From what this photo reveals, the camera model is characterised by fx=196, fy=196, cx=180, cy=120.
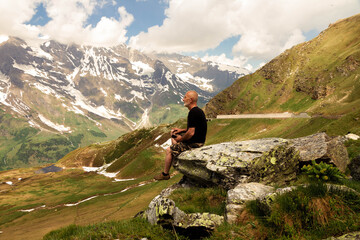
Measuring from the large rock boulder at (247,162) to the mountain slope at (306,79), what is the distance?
349ft

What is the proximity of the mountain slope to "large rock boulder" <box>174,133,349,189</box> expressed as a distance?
106456 mm

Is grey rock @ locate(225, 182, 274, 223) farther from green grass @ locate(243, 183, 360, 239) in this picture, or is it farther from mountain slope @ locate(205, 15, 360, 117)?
mountain slope @ locate(205, 15, 360, 117)

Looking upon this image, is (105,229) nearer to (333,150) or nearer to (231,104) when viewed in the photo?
(333,150)

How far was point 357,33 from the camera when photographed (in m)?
141

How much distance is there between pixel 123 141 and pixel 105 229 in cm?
17866

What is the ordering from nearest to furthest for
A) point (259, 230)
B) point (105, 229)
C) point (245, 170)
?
point (259, 230), point (105, 229), point (245, 170)

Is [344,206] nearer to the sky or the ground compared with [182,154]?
nearer to the ground

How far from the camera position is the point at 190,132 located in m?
12.4

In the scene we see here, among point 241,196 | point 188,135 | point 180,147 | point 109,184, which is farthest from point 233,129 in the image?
point 241,196

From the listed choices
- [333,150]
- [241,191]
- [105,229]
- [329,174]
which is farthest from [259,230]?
[333,150]

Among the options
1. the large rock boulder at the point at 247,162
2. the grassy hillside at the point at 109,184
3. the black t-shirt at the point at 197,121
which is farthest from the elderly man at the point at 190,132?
the grassy hillside at the point at 109,184

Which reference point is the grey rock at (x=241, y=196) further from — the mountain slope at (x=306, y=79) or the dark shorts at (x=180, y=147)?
the mountain slope at (x=306, y=79)

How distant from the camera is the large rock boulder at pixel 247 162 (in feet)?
35.6

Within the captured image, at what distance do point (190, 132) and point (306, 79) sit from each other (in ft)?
482
